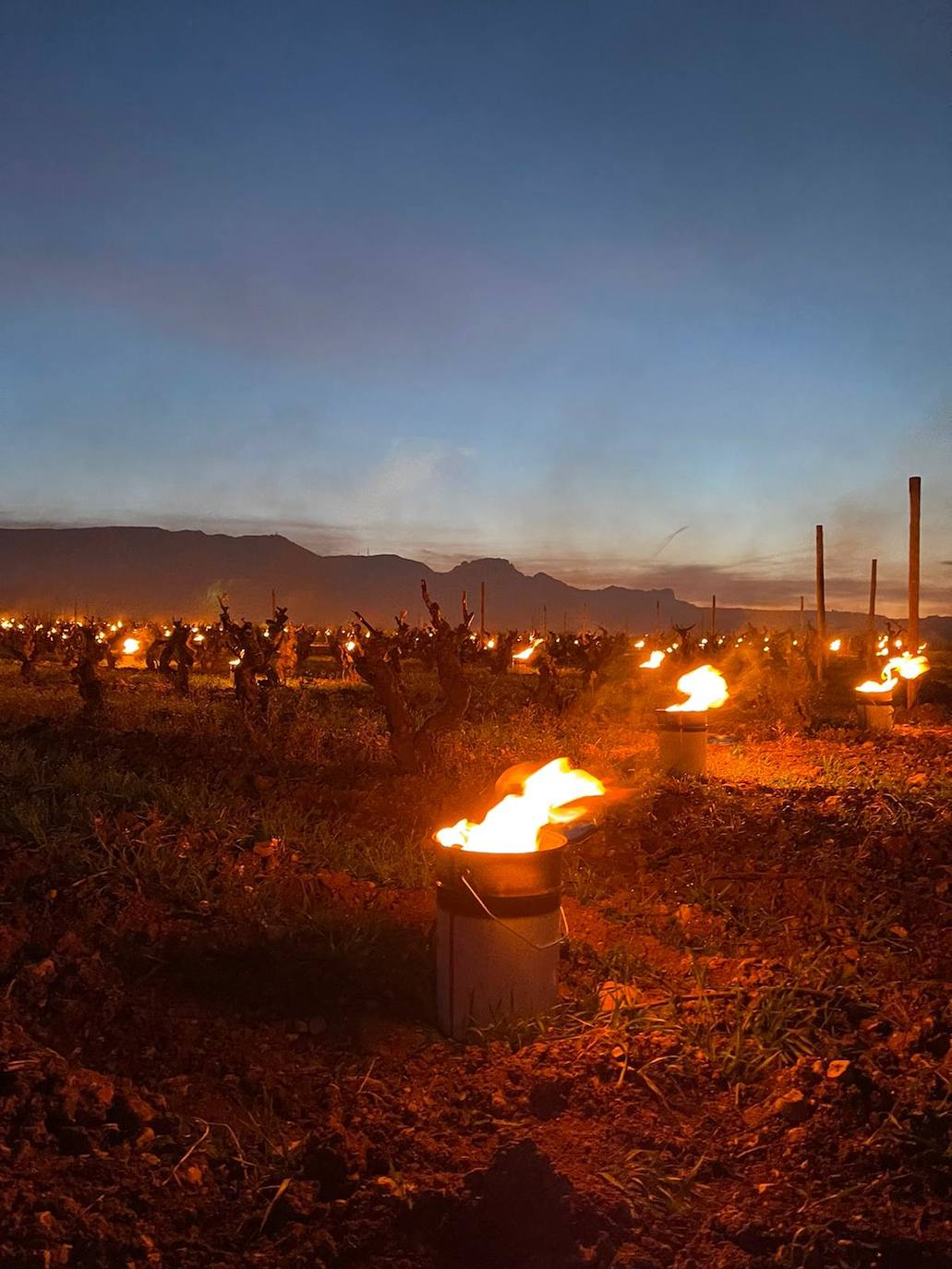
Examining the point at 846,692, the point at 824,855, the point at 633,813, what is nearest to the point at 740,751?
the point at 633,813

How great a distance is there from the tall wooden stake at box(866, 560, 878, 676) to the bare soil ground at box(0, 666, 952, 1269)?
52.1 feet

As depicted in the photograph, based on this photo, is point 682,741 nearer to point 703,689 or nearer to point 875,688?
point 703,689

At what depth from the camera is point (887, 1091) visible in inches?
134

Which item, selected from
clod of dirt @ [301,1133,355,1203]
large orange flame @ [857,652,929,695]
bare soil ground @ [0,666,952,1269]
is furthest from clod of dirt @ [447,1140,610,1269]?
large orange flame @ [857,652,929,695]

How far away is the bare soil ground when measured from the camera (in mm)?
2846

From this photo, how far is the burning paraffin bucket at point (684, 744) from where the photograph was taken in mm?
Answer: 10383

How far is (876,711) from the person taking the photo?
48.4 ft

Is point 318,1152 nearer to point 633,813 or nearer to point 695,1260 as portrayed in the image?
point 695,1260

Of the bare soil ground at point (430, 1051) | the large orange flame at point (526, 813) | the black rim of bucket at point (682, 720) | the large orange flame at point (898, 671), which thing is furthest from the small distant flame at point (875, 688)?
the large orange flame at point (526, 813)

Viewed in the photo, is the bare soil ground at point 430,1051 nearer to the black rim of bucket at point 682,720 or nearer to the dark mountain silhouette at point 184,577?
the black rim of bucket at point 682,720

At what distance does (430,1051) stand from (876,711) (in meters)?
12.1

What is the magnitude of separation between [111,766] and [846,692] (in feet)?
63.1

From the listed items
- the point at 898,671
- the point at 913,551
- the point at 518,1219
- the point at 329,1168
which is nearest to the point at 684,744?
the point at 329,1168

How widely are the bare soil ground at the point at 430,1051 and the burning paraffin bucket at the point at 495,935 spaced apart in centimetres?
14
